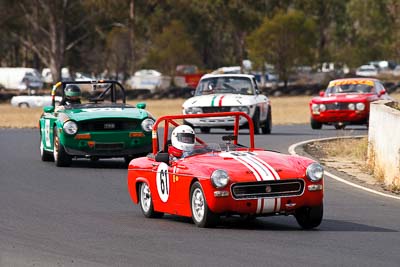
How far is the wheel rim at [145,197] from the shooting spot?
42.2 ft

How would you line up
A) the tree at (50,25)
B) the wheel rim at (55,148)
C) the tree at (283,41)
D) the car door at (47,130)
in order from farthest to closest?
the tree at (283,41) → the tree at (50,25) → the car door at (47,130) → the wheel rim at (55,148)

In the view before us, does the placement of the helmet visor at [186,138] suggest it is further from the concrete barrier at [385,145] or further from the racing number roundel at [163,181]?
the concrete barrier at [385,145]

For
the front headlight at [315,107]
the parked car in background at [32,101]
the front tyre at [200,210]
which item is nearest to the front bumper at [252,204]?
the front tyre at [200,210]

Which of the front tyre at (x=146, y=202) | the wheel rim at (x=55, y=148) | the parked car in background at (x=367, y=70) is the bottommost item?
the parked car in background at (x=367, y=70)

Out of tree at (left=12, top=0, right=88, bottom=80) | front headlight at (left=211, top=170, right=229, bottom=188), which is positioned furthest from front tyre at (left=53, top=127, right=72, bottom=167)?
tree at (left=12, top=0, right=88, bottom=80)

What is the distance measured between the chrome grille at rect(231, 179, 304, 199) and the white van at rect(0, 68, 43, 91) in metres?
76.1

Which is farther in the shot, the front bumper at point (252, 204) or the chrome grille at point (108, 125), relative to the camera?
the chrome grille at point (108, 125)

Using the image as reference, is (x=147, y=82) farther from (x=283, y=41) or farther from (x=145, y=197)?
(x=145, y=197)

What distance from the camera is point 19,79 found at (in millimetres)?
91625

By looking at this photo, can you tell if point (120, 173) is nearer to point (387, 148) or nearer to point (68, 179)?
point (68, 179)

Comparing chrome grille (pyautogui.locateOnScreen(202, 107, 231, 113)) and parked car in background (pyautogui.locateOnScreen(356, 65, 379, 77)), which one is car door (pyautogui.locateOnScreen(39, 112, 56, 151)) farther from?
parked car in background (pyautogui.locateOnScreen(356, 65, 379, 77))

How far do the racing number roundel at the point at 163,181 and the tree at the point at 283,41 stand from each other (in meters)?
72.8

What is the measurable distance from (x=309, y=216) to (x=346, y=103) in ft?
70.3

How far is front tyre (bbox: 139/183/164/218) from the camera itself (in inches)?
503
